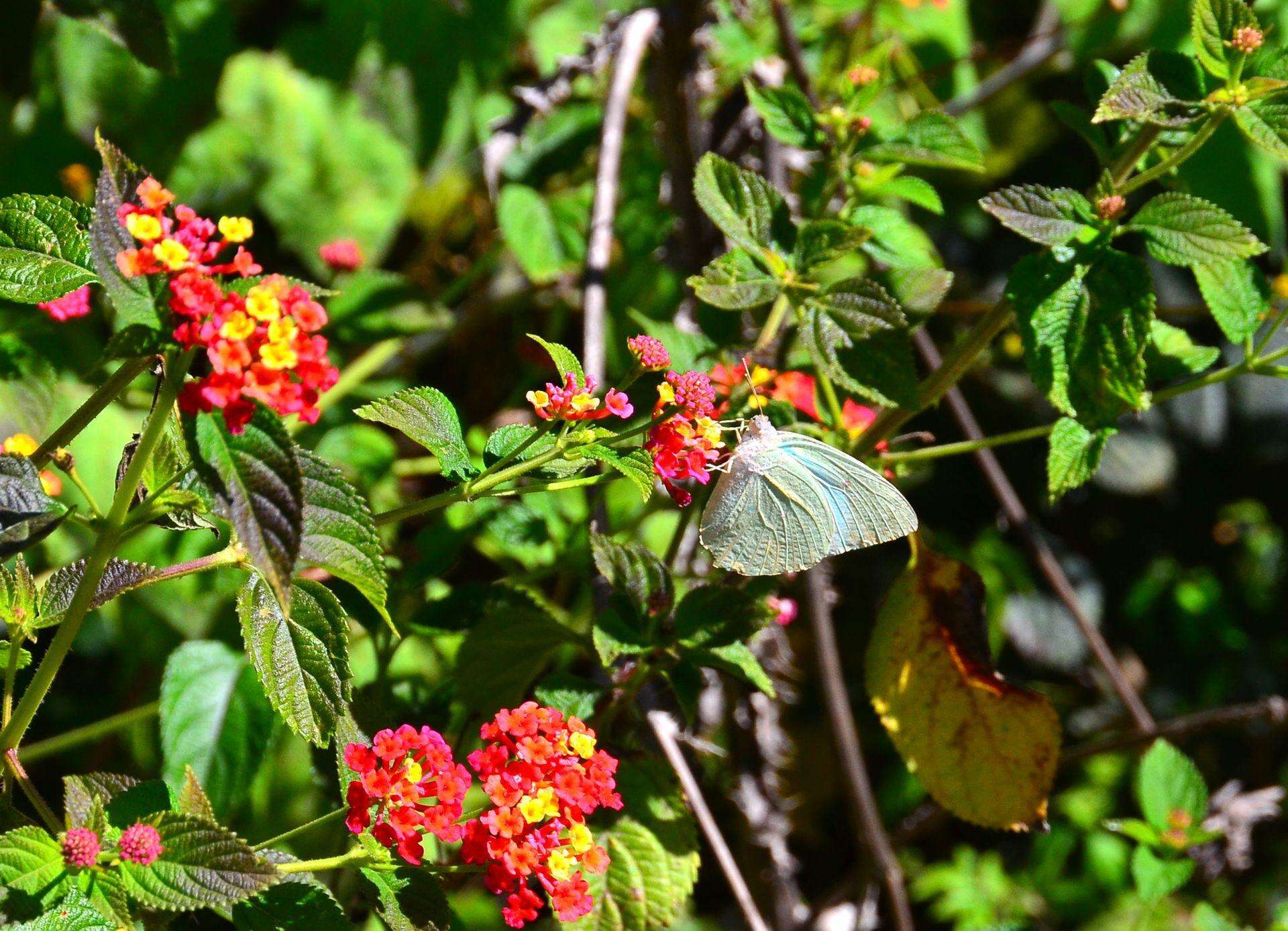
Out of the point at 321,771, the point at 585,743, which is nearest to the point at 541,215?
the point at 321,771

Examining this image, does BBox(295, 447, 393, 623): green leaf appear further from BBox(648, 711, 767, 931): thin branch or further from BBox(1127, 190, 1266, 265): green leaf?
BBox(1127, 190, 1266, 265): green leaf

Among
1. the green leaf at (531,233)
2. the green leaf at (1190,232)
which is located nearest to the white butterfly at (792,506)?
the green leaf at (1190,232)

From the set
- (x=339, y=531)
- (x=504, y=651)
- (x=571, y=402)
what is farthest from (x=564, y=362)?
(x=504, y=651)

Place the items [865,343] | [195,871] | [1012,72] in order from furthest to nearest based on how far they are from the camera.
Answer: [1012,72], [865,343], [195,871]

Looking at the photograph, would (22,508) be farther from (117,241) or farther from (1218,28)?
(1218,28)

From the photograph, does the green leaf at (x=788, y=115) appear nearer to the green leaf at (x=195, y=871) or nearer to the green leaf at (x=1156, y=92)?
the green leaf at (x=1156, y=92)

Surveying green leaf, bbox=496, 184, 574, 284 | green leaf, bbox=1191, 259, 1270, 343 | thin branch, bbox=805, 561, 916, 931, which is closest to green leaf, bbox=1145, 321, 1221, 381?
green leaf, bbox=1191, 259, 1270, 343
